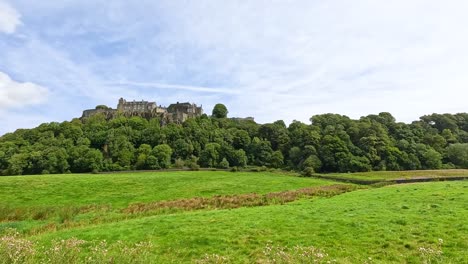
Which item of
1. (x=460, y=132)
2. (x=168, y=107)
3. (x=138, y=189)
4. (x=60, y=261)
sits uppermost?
(x=168, y=107)

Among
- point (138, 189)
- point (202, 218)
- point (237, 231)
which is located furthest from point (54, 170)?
point (237, 231)

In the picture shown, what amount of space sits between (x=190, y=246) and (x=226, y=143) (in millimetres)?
78072

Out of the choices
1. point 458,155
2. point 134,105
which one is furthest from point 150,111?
point 458,155

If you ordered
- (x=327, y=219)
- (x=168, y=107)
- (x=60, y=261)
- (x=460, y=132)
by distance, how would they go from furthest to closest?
(x=168, y=107) < (x=460, y=132) < (x=327, y=219) < (x=60, y=261)

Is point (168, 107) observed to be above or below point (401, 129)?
above

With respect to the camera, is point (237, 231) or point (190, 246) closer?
point (190, 246)

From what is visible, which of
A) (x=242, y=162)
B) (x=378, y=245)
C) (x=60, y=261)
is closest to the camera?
(x=60, y=261)

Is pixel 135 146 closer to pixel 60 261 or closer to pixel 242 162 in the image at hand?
pixel 242 162

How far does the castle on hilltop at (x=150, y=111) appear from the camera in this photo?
5369 inches

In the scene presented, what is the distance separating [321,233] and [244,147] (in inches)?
3182

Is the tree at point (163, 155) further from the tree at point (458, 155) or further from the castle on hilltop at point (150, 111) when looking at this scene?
the tree at point (458, 155)

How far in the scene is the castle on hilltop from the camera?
136m

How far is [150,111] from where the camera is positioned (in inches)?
5743

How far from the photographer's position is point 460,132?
10019 cm
